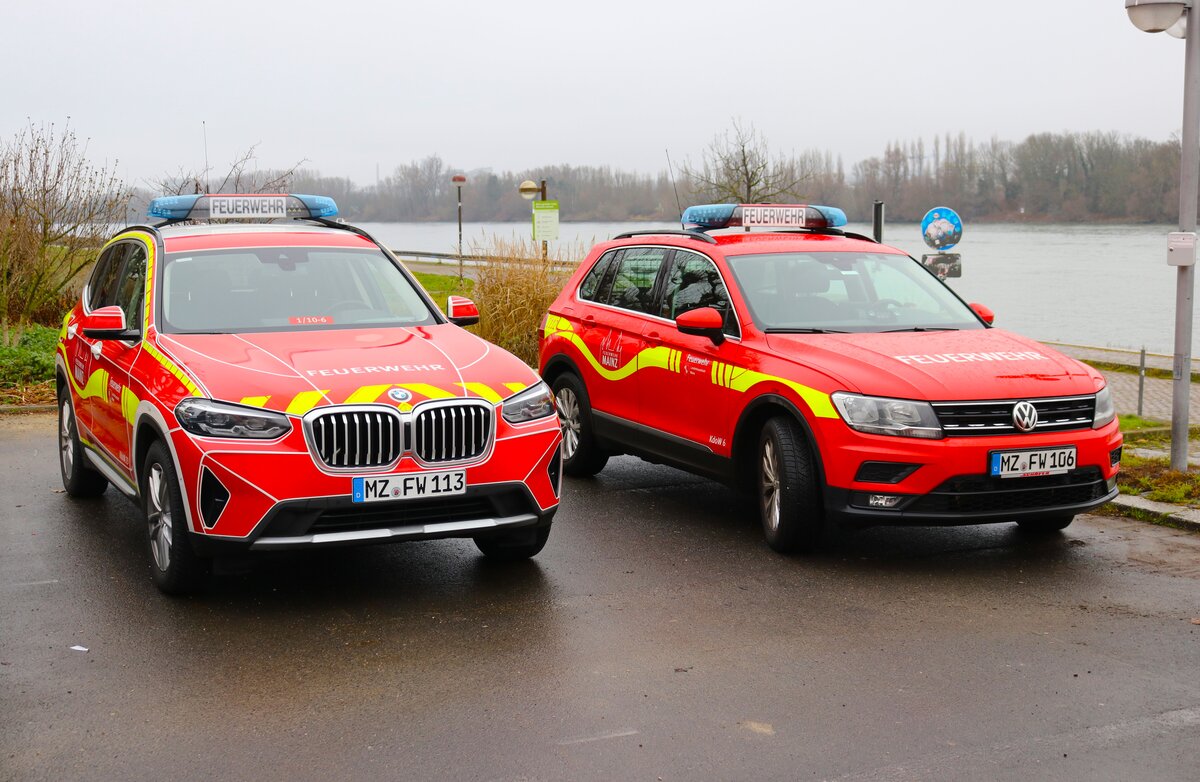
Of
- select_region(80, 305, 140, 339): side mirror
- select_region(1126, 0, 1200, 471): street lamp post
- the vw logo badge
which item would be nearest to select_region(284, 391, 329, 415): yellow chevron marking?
select_region(80, 305, 140, 339): side mirror

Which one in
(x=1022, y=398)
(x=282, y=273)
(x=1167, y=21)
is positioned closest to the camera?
(x=1022, y=398)

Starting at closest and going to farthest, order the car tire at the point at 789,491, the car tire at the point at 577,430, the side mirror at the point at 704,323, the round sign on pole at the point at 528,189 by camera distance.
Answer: the car tire at the point at 789,491 → the side mirror at the point at 704,323 → the car tire at the point at 577,430 → the round sign on pole at the point at 528,189

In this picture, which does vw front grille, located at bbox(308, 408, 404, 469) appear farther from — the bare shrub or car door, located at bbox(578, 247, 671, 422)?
the bare shrub

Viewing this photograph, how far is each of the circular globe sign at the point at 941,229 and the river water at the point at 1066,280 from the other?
96 centimetres

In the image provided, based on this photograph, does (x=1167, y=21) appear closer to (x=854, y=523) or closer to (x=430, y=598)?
(x=854, y=523)

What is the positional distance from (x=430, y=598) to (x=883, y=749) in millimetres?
2554

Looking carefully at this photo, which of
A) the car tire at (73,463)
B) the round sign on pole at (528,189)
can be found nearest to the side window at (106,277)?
the car tire at (73,463)

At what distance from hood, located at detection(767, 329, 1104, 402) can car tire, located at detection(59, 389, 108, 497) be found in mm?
4370

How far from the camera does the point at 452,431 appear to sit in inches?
229

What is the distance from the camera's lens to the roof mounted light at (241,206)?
827cm

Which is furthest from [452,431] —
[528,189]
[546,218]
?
[528,189]

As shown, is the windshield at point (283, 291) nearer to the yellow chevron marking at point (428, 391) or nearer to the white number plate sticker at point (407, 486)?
the yellow chevron marking at point (428, 391)

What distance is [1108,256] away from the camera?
227 ft

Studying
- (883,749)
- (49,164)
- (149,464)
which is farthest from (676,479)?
(49,164)
